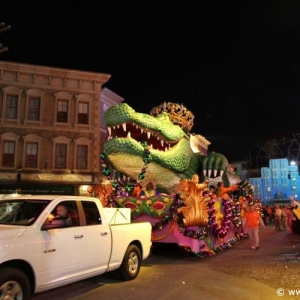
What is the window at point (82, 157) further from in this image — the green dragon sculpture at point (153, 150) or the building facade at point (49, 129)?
the green dragon sculpture at point (153, 150)

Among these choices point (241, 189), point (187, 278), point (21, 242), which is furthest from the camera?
point (241, 189)

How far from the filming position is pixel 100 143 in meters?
24.5

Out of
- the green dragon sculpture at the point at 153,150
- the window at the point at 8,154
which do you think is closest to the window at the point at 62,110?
the window at the point at 8,154

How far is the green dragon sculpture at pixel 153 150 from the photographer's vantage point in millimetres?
8711

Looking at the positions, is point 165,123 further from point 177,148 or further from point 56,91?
point 56,91

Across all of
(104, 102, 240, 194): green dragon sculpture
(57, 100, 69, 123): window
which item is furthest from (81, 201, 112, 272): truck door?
(57, 100, 69, 123): window

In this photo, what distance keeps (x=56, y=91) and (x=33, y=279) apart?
67.6 feet

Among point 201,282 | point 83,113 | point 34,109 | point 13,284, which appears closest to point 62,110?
point 83,113

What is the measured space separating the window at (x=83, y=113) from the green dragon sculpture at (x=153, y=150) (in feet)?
47.5

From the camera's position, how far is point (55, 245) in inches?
194

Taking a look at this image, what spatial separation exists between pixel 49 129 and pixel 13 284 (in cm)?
2004

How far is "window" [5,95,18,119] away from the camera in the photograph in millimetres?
22984

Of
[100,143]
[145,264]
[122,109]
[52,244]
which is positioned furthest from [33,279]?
[100,143]

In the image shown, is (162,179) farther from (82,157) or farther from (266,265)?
(82,157)
